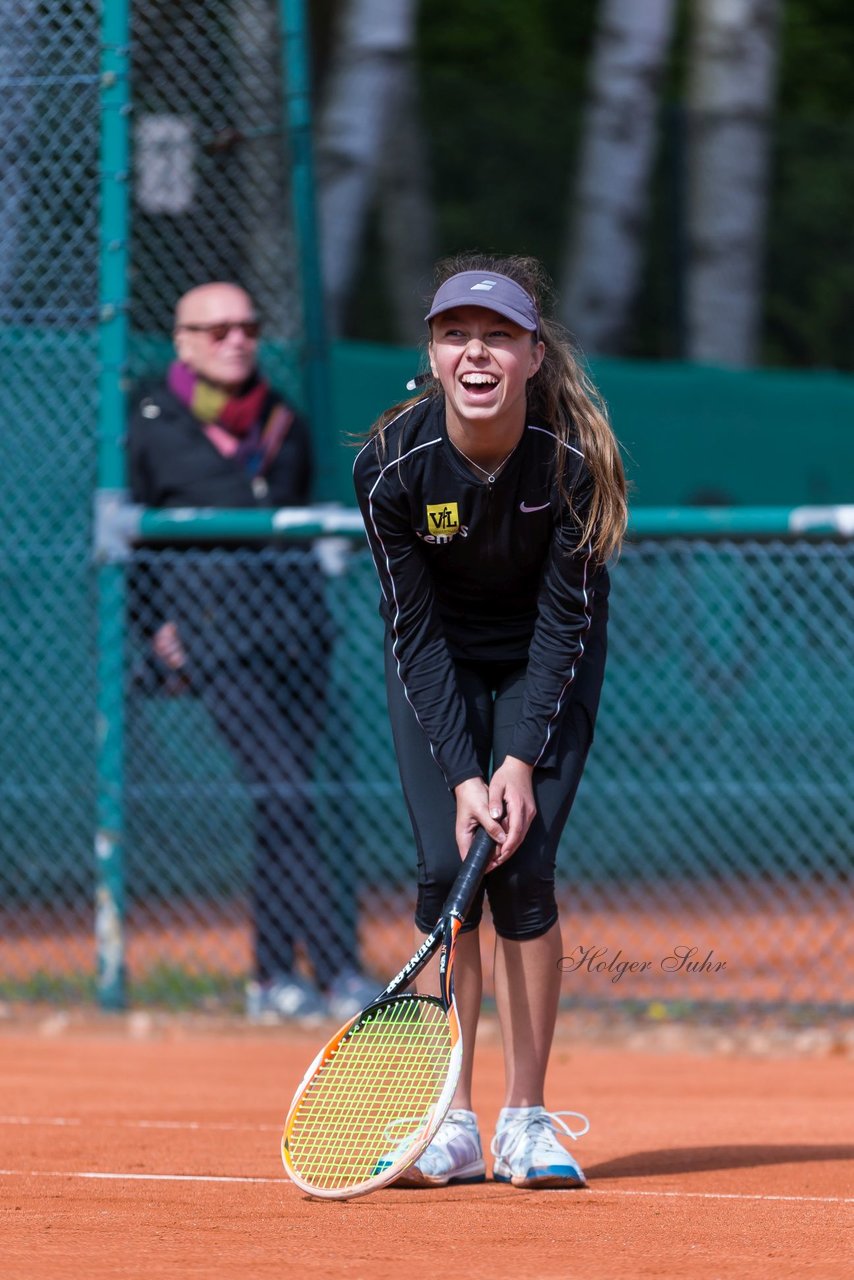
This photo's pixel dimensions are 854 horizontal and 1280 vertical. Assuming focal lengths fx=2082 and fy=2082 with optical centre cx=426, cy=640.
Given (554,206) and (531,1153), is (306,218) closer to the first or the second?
(531,1153)

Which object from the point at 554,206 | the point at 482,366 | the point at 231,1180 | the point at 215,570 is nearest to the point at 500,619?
the point at 482,366

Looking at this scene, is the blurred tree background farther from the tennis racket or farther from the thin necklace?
the tennis racket

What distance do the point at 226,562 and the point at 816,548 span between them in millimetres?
2038

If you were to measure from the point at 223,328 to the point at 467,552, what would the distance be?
118 inches

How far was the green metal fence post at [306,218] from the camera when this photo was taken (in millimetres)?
7633

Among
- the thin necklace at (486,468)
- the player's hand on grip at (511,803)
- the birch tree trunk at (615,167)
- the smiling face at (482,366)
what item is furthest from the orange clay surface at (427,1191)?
the birch tree trunk at (615,167)

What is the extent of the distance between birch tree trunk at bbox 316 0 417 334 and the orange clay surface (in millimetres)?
5434

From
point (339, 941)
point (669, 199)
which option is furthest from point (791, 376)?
point (339, 941)

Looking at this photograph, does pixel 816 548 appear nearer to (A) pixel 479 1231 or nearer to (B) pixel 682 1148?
(B) pixel 682 1148

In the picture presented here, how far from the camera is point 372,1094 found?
4.23m

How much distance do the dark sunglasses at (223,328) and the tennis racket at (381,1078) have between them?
3.32 metres

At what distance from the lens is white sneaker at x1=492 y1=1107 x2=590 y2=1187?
4434 millimetres

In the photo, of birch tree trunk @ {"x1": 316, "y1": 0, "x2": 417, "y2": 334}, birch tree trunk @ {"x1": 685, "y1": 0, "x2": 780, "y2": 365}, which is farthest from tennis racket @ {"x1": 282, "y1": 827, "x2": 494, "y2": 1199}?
birch tree trunk @ {"x1": 685, "y1": 0, "x2": 780, "y2": 365}

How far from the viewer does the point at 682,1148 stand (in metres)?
5.18
